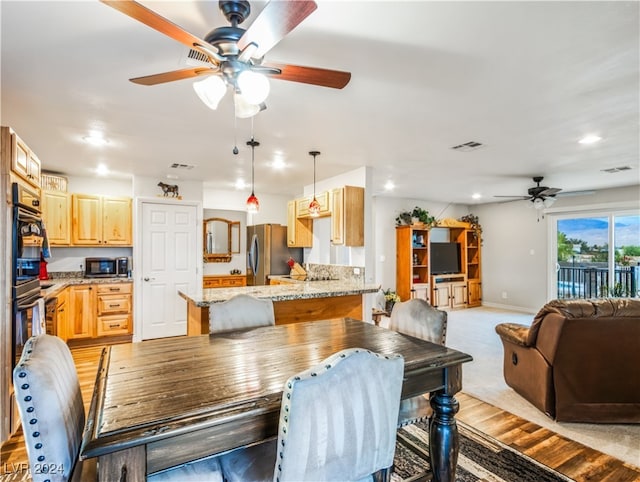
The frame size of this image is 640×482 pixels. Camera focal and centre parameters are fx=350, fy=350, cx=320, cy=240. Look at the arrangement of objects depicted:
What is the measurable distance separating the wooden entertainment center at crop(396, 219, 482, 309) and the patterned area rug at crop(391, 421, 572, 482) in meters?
4.69

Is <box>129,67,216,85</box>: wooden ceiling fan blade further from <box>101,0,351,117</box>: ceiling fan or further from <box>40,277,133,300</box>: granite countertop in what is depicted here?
<box>40,277,133,300</box>: granite countertop

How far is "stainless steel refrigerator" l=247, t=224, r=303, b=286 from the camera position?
240 inches

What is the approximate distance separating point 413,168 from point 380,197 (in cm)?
261

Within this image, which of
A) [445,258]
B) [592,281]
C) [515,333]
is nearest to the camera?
[515,333]

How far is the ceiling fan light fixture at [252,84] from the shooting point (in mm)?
1515

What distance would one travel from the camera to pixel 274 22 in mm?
1260

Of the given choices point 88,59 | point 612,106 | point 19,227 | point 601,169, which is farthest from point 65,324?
point 601,169

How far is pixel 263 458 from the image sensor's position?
1440mm

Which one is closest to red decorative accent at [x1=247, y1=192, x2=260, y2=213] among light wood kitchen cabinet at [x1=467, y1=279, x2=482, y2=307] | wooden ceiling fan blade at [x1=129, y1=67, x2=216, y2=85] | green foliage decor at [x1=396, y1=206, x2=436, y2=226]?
wooden ceiling fan blade at [x1=129, y1=67, x2=216, y2=85]

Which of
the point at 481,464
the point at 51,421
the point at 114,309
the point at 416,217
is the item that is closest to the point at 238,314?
the point at 51,421

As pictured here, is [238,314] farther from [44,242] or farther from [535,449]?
[535,449]

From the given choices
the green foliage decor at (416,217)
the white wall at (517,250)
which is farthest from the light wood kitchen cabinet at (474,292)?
the green foliage decor at (416,217)

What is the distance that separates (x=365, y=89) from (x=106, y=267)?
4528 mm

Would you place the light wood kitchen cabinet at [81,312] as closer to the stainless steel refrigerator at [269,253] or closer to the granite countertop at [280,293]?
the granite countertop at [280,293]
